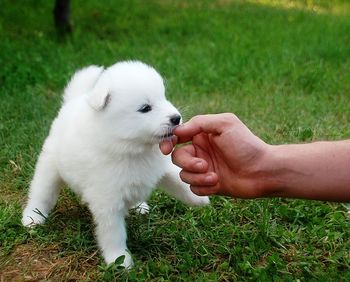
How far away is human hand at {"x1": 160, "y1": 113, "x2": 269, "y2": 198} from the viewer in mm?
2654

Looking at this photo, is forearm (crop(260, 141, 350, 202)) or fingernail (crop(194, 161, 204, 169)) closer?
forearm (crop(260, 141, 350, 202))

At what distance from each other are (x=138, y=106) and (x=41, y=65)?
397cm

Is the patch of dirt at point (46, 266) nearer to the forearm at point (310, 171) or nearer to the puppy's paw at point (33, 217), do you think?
the puppy's paw at point (33, 217)

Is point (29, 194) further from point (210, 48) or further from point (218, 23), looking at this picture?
point (218, 23)

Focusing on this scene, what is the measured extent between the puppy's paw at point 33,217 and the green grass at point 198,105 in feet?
0.14

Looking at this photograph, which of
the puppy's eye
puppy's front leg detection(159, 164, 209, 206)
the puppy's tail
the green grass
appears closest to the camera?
the puppy's eye

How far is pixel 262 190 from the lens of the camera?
8.82ft

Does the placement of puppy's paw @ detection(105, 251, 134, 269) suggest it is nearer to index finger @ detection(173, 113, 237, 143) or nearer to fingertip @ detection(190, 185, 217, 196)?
fingertip @ detection(190, 185, 217, 196)

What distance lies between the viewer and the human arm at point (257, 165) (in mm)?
2541

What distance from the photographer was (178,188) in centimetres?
314

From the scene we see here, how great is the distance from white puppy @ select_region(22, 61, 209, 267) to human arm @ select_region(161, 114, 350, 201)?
0.13m

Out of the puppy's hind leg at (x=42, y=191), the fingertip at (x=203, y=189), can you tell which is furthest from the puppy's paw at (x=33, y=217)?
the fingertip at (x=203, y=189)

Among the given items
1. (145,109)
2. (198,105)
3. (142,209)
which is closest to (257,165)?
(145,109)

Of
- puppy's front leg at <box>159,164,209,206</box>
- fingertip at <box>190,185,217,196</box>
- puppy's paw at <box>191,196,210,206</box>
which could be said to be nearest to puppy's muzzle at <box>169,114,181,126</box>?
fingertip at <box>190,185,217,196</box>
